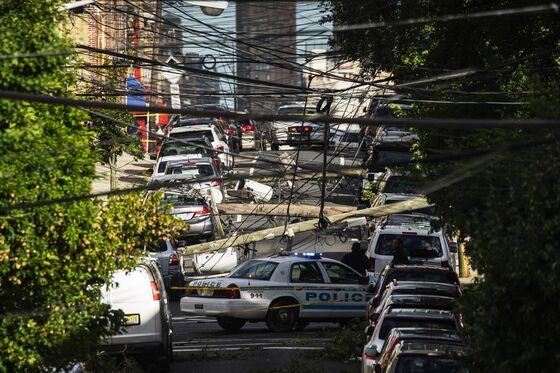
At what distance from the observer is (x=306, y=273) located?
24297 millimetres

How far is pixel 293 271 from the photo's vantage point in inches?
951

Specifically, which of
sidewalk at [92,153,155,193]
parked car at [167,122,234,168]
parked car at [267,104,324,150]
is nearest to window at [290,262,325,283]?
parked car at [267,104,324,150]

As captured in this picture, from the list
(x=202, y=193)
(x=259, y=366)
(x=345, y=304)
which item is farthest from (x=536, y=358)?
(x=202, y=193)

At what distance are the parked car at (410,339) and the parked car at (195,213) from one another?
16205 millimetres

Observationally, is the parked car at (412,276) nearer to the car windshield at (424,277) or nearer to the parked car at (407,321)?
the car windshield at (424,277)

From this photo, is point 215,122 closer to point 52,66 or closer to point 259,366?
point 259,366

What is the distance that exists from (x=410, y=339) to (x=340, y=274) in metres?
11.0

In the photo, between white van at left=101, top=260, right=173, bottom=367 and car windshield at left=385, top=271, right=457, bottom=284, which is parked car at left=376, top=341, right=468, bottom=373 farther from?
car windshield at left=385, top=271, right=457, bottom=284

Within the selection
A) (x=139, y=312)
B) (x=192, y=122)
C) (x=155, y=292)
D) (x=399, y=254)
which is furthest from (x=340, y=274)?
(x=192, y=122)

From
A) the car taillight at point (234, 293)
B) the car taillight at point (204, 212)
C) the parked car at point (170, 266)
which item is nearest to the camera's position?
the car taillight at point (234, 293)

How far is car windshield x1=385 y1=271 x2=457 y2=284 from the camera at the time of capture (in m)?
21.0

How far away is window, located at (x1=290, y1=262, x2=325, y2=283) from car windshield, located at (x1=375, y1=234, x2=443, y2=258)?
7.44ft

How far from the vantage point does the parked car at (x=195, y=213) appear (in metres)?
30.8

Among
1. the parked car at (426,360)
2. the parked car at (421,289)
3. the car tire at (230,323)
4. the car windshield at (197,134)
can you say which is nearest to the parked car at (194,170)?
the car windshield at (197,134)
